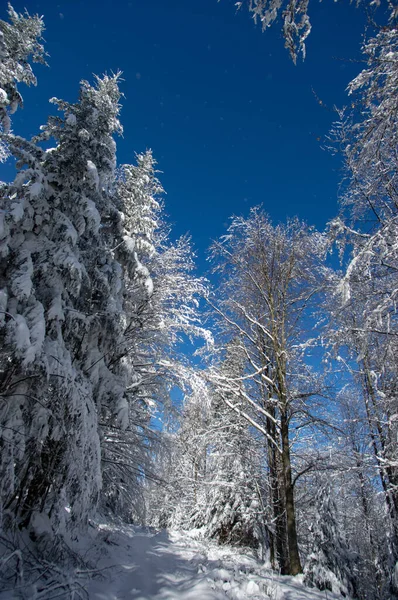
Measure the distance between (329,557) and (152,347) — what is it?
727 centimetres

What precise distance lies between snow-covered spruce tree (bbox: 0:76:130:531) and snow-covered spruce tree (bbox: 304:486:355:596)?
4339mm

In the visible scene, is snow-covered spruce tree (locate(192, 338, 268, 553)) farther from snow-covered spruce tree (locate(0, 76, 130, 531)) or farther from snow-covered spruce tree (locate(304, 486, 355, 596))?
snow-covered spruce tree (locate(0, 76, 130, 531))

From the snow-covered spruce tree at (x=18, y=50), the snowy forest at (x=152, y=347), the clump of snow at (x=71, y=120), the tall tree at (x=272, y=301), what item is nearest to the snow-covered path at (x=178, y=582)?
the snowy forest at (x=152, y=347)

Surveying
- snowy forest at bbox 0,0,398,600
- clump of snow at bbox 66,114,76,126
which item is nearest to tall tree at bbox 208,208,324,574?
snowy forest at bbox 0,0,398,600

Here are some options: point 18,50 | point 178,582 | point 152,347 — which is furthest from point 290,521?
point 18,50

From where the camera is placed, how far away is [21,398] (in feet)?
17.1

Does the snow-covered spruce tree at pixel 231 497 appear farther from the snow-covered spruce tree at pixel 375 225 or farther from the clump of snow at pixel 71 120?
the clump of snow at pixel 71 120

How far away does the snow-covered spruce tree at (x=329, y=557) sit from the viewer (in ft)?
18.2

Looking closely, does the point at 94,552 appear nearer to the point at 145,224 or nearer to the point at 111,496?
the point at 111,496

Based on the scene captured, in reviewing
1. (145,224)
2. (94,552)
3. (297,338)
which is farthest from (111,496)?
(145,224)

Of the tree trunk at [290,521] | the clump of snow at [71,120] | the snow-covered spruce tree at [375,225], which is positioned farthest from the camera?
the clump of snow at [71,120]

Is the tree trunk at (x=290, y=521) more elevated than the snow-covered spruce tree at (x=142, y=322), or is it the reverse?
the snow-covered spruce tree at (x=142, y=322)

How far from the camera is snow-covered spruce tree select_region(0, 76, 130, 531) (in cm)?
512

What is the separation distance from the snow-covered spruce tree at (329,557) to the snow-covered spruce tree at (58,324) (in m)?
4.34
